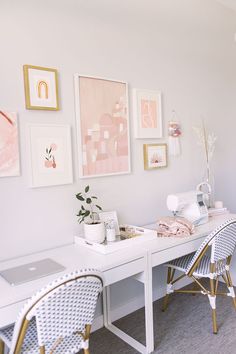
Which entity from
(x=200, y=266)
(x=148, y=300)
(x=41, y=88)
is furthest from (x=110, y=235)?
(x=41, y=88)

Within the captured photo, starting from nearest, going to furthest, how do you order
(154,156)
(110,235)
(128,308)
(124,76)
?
(110,235)
(124,76)
(128,308)
(154,156)

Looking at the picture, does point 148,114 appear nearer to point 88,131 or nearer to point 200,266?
point 88,131

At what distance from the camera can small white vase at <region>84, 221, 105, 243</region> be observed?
2.07m

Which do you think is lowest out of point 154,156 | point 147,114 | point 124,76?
point 154,156

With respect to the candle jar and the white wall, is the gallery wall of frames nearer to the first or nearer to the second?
the white wall

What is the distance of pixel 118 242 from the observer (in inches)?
78.5

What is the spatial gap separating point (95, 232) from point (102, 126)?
2.58 feet

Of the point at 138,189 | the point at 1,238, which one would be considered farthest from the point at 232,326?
the point at 1,238

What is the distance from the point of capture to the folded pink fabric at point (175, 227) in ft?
7.45

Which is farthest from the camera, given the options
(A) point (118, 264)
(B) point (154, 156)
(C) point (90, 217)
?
(B) point (154, 156)

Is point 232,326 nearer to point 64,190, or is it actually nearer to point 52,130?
point 64,190

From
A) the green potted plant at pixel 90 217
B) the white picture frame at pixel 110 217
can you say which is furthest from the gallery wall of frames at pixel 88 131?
the white picture frame at pixel 110 217

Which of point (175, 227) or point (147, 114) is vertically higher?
point (147, 114)

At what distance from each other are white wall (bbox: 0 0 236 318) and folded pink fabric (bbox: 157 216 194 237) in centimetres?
31
